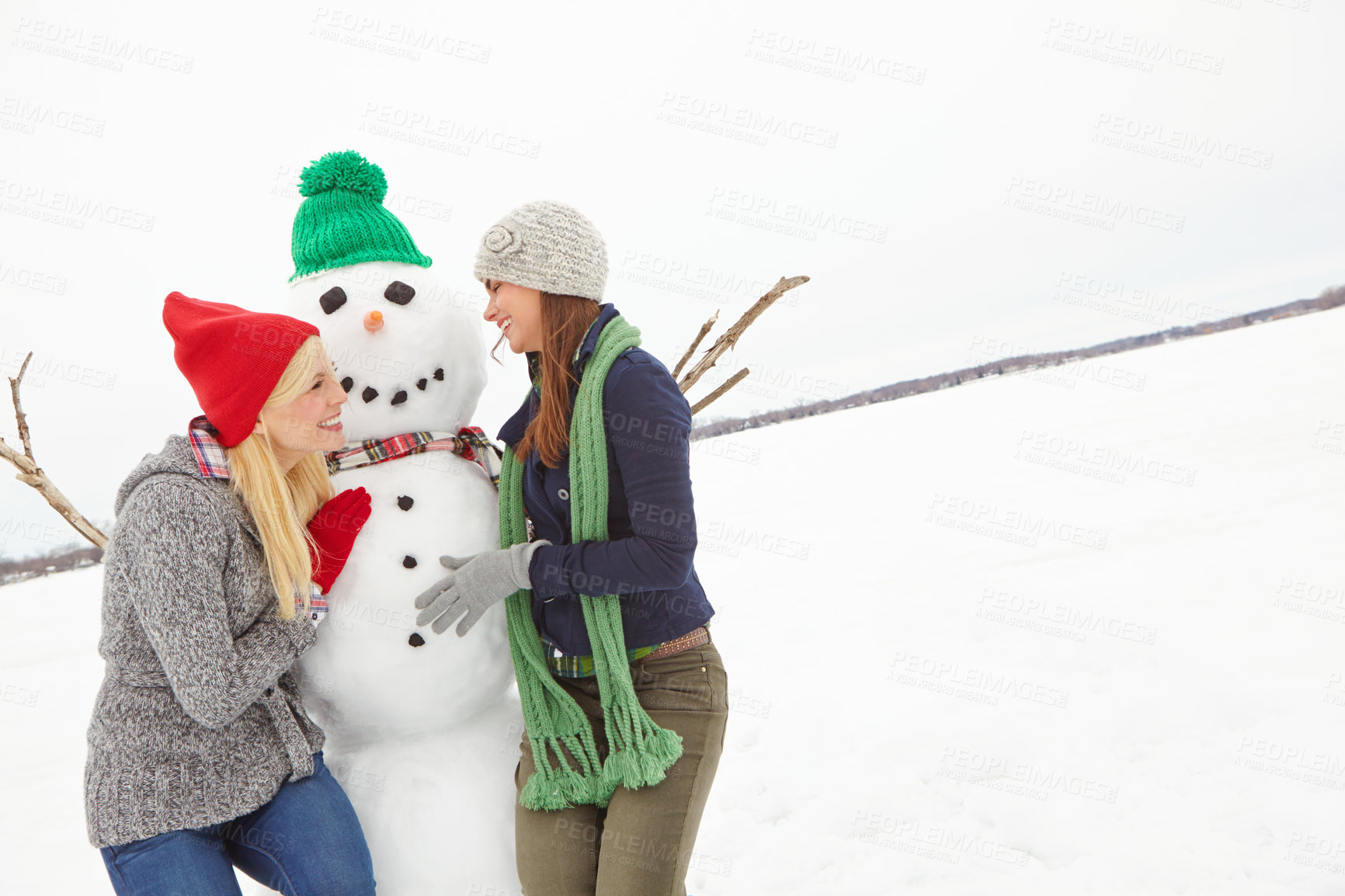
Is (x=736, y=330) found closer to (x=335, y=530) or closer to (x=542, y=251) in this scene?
(x=542, y=251)

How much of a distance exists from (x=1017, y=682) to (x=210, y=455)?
3362 mm

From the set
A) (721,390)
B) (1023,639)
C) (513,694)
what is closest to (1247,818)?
(1023,639)

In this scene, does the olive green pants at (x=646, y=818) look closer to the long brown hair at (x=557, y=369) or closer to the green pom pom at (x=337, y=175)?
the long brown hair at (x=557, y=369)

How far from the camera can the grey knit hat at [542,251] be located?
5.41 feet

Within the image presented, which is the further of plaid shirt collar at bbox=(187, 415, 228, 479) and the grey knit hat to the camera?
the grey knit hat

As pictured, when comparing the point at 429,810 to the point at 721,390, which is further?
the point at 721,390

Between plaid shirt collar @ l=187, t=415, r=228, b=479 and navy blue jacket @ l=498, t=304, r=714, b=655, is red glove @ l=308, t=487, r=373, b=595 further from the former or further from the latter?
navy blue jacket @ l=498, t=304, r=714, b=655

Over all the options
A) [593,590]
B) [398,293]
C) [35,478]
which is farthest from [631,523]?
[35,478]

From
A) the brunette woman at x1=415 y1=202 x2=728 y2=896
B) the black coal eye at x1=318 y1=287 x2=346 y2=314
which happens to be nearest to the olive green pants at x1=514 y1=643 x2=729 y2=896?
the brunette woman at x1=415 y1=202 x2=728 y2=896

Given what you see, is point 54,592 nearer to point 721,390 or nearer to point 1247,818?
point 721,390

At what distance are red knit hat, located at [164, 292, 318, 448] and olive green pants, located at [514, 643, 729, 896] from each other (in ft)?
2.83

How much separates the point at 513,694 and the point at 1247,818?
2.31 meters

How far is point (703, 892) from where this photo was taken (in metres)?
2.51

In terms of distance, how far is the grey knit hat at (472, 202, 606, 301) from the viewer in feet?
5.41
